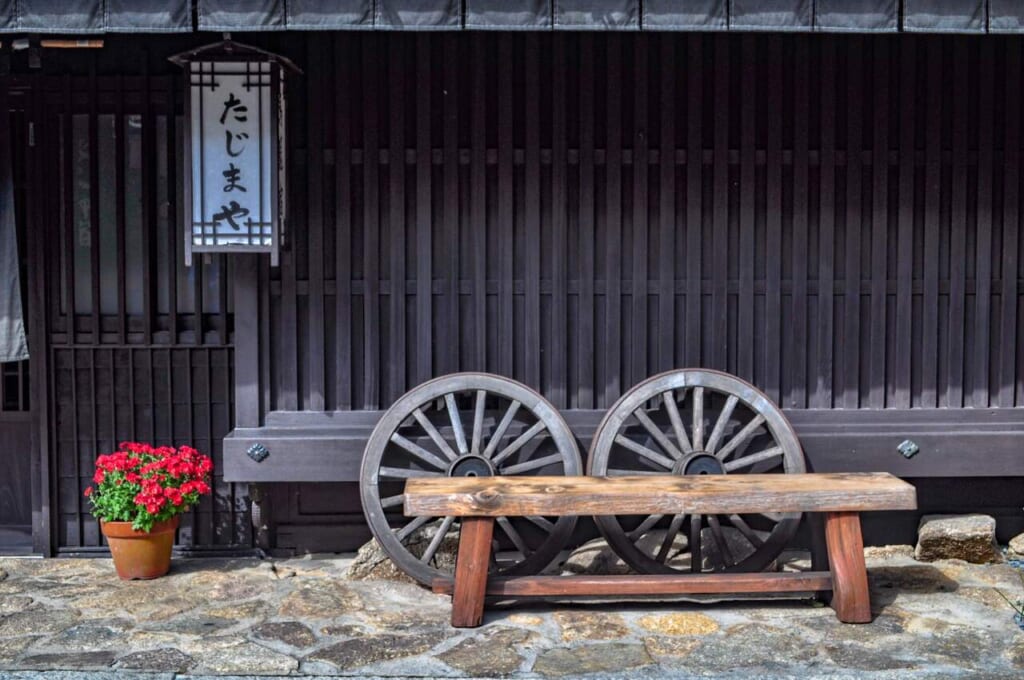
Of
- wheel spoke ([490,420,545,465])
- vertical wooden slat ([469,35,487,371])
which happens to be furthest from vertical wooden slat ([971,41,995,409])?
vertical wooden slat ([469,35,487,371])

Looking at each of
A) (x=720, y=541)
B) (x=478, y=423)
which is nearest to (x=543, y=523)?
(x=478, y=423)

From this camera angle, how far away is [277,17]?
661 cm

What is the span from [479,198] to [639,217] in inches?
47.2

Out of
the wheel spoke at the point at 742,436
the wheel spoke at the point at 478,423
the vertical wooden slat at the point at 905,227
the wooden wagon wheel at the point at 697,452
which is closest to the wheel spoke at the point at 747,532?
the wooden wagon wheel at the point at 697,452

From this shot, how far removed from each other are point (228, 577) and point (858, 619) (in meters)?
4.37

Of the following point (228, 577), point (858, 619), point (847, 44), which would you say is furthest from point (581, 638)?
point (847, 44)

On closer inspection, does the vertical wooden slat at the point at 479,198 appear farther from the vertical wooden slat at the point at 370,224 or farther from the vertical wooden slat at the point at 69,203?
the vertical wooden slat at the point at 69,203

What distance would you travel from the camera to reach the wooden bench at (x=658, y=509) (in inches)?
258

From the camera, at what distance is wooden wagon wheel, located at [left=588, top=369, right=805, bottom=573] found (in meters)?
7.45

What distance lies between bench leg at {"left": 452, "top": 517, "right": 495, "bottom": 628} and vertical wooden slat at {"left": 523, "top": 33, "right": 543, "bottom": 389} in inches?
62.7

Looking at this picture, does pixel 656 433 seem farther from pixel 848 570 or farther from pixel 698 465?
pixel 848 570

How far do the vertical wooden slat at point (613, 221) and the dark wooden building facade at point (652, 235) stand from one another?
2 centimetres

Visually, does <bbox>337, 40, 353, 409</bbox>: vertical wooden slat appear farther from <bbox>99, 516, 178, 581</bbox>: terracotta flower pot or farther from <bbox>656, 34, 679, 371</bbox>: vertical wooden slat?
<bbox>656, 34, 679, 371</bbox>: vertical wooden slat

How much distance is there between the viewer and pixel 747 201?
26.1 feet
